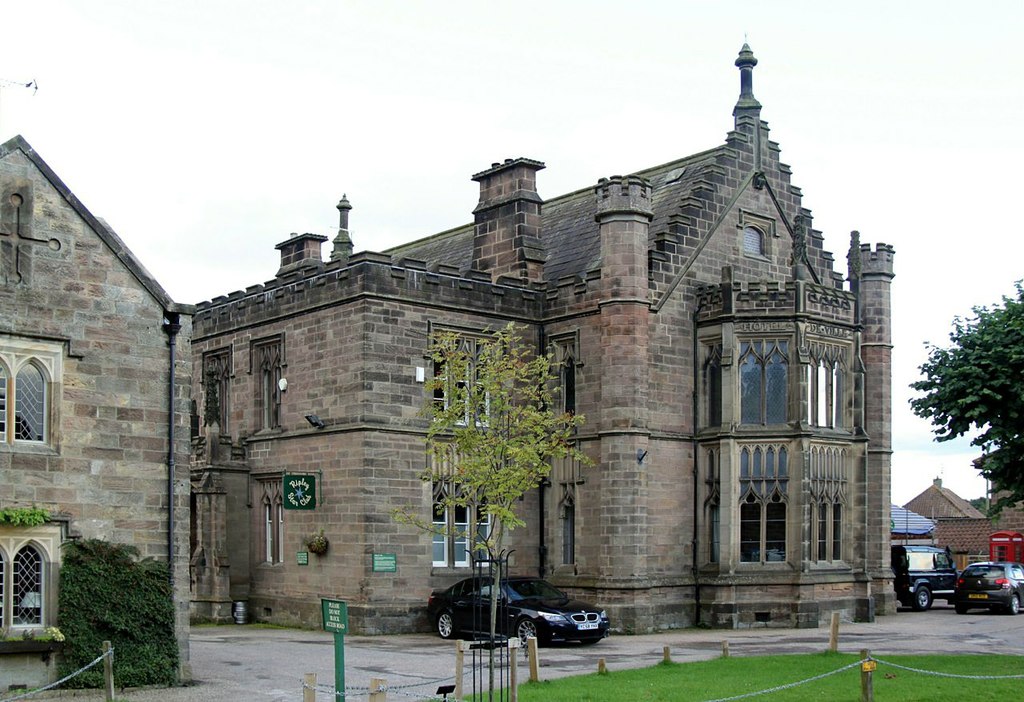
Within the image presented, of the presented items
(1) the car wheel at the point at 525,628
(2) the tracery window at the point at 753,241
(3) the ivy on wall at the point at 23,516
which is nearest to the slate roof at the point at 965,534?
(2) the tracery window at the point at 753,241

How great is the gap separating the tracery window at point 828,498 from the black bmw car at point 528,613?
708 cm

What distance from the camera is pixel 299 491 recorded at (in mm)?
27141

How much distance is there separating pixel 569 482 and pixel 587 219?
7864 mm

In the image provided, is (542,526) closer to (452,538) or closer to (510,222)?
(452,538)

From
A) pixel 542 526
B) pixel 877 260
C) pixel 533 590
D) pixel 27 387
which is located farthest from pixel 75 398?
pixel 877 260

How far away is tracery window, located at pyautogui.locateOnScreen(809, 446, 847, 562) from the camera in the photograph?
99.6 feet

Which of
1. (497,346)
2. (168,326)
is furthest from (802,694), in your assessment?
(168,326)

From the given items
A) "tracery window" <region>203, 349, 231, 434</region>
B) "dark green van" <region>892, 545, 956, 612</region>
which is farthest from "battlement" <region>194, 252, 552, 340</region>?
"dark green van" <region>892, 545, 956, 612</region>

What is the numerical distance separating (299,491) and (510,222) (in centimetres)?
1048

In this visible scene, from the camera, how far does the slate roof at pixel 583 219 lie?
32.7 m

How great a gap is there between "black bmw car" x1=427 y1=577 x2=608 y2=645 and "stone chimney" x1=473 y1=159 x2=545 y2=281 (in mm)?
9346

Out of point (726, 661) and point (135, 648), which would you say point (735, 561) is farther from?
point (135, 648)

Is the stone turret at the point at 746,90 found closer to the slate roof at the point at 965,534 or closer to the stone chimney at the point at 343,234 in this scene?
the stone chimney at the point at 343,234


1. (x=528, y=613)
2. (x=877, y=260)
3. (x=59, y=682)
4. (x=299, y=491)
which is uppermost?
(x=877, y=260)
